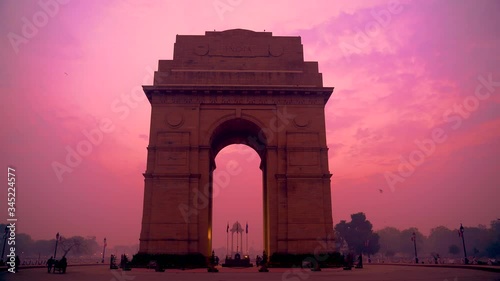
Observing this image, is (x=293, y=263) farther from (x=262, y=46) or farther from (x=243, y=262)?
(x=262, y=46)

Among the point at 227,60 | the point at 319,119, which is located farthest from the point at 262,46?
the point at 319,119

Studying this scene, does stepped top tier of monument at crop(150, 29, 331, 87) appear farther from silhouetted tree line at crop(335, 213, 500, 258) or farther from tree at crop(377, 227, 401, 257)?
tree at crop(377, 227, 401, 257)

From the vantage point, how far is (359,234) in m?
105

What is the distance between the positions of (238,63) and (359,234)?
278 ft

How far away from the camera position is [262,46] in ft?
110

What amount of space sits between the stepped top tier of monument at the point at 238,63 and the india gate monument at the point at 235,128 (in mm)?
83

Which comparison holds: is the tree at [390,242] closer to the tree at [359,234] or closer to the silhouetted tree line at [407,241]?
the silhouetted tree line at [407,241]

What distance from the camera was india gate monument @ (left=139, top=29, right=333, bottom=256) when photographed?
2836 cm

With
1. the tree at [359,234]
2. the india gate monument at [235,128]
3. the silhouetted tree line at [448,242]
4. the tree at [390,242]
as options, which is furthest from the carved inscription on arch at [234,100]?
the tree at [390,242]

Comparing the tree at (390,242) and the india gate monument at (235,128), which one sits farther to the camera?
the tree at (390,242)

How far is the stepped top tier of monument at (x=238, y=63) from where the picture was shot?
1241 inches

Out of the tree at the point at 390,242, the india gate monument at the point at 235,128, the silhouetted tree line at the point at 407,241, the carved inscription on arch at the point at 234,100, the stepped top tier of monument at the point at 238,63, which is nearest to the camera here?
the india gate monument at the point at 235,128

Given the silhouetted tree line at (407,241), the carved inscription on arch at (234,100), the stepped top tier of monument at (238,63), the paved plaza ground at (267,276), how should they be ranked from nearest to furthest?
the paved plaza ground at (267,276), the carved inscription on arch at (234,100), the stepped top tier of monument at (238,63), the silhouetted tree line at (407,241)

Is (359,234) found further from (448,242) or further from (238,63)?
(238,63)
